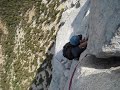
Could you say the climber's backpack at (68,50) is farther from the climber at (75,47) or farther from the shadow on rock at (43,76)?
the shadow on rock at (43,76)

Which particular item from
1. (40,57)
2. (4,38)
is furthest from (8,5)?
(40,57)

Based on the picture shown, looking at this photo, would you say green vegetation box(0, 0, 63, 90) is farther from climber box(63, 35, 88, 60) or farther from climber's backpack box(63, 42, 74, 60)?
climber box(63, 35, 88, 60)

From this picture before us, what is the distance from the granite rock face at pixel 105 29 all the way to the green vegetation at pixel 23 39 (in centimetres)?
1306

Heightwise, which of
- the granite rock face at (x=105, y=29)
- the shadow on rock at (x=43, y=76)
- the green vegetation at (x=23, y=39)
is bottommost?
the shadow on rock at (x=43, y=76)

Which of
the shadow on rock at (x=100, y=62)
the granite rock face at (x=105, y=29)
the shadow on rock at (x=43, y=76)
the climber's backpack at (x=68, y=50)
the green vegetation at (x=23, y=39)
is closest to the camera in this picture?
the granite rock face at (x=105, y=29)

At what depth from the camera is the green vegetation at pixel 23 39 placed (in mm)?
25250

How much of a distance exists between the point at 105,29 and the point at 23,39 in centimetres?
1805

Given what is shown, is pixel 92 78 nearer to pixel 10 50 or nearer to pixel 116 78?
pixel 116 78

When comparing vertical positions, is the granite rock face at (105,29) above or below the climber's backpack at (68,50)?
above

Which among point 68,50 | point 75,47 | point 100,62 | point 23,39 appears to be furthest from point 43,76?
point 100,62

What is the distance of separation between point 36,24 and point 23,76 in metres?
4.71

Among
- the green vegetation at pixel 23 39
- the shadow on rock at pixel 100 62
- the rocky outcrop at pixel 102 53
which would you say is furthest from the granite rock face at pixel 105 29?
the green vegetation at pixel 23 39

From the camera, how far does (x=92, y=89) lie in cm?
1005

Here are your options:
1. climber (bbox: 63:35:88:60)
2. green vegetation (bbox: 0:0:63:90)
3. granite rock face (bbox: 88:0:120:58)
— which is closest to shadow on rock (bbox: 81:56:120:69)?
granite rock face (bbox: 88:0:120:58)
